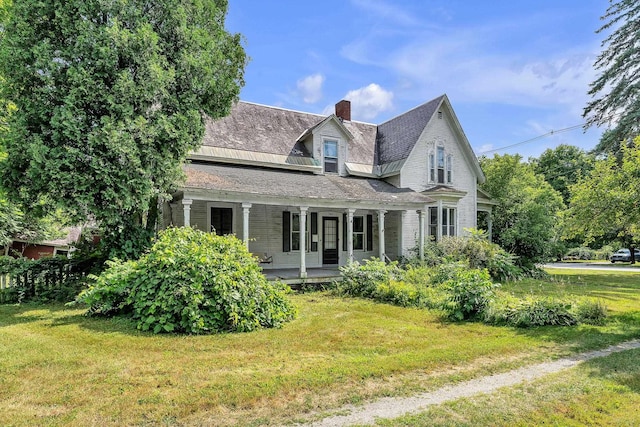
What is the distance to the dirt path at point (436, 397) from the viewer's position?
12.7 feet

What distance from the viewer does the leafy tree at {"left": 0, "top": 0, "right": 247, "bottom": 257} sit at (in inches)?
360

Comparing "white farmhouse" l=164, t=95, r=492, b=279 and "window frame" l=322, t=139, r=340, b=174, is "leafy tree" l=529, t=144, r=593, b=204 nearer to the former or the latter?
"white farmhouse" l=164, t=95, r=492, b=279

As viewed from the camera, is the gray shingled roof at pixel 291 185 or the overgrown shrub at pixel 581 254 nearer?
the gray shingled roof at pixel 291 185

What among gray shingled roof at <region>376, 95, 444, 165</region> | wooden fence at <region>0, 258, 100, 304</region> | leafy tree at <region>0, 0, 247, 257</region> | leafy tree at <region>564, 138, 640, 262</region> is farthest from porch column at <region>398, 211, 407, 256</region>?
wooden fence at <region>0, 258, 100, 304</region>

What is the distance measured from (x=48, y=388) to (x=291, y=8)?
39.5 ft

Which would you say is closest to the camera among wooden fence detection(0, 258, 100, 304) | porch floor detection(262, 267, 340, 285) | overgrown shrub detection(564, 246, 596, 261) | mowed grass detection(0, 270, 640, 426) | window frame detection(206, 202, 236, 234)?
mowed grass detection(0, 270, 640, 426)

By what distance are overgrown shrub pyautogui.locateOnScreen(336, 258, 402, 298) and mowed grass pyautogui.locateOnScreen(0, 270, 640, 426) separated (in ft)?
11.0

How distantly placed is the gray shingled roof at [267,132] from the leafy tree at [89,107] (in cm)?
530

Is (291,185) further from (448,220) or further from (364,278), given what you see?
(448,220)

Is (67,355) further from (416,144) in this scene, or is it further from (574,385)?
(416,144)

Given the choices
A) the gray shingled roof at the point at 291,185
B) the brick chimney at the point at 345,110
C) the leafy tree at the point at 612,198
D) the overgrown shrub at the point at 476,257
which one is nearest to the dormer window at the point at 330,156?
the gray shingled roof at the point at 291,185

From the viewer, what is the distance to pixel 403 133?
20406 mm

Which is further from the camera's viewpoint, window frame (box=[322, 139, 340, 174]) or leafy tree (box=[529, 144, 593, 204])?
leafy tree (box=[529, 144, 593, 204])

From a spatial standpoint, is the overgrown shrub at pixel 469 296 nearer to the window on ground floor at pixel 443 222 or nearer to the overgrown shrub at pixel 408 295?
the overgrown shrub at pixel 408 295
